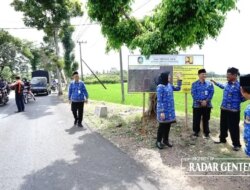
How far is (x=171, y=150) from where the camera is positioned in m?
7.30

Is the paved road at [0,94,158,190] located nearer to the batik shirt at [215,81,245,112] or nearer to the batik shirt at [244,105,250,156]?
the batik shirt at [244,105,250,156]

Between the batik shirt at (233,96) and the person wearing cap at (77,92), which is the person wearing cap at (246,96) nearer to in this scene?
the batik shirt at (233,96)

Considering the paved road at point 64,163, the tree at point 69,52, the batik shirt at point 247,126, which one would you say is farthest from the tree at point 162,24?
the tree at point 69,52

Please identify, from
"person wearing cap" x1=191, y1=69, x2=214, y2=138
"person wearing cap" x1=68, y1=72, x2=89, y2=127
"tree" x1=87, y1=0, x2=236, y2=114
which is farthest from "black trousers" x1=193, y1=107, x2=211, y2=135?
"person wearing cap" x1=68, y1=72, x2=89, y2=127

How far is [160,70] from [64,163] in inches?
159

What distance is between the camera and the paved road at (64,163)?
537 cm

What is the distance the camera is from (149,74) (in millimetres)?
9055

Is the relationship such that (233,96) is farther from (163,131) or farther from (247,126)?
(247,126)

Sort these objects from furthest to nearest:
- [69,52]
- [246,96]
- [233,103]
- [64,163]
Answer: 1. [69,52]
2. [233,103]
3. [64,163]
4. [246,96]

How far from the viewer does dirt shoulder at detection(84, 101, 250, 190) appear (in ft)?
17.6

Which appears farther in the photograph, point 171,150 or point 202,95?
point 202,95

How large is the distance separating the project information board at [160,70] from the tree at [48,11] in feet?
61.1

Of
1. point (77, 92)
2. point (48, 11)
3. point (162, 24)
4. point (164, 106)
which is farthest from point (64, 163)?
point (48, 11)

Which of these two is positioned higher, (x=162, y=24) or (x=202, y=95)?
(x=162, y=24)
